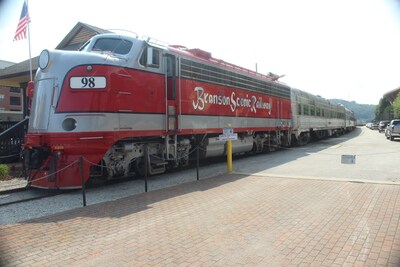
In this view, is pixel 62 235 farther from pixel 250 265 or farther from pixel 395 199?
pixel 395 199

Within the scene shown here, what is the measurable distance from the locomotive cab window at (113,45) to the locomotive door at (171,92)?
4.37 ft

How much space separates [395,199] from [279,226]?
3.14 m

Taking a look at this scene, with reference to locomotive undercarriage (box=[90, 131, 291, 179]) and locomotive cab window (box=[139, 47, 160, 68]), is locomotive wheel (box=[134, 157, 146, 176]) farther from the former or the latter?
locomotive cab window (box=[139, 47, 160, 68])

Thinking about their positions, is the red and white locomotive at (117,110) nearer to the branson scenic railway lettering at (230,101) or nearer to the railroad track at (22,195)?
the branson scenic railway lettering at (230,101)

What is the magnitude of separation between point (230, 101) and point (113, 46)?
18.3 ft

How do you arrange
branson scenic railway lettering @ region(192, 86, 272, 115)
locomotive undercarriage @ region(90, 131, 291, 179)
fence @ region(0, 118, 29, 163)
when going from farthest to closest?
1. fence @ region(0, 118, 29, 163)
2. branson scenic railway lettering @ region(192, 86, 272, 115)
3. locomotive undercarriage @ region(90, 131, 291, 179)

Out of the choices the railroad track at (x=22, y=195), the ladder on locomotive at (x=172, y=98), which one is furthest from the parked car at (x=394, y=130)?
the railroad track at (x=22, y=195)

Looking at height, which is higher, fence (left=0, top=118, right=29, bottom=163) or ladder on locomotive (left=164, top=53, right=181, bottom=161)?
ladder on locomotive (left=164, top=53, right=181, bottom=161)

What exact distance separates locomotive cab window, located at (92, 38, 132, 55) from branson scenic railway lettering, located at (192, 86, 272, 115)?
2.92 meters

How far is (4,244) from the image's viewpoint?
4.72m

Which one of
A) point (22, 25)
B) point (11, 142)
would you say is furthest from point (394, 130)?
point (22, 25)

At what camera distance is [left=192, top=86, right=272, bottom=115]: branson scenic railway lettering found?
36.9ft

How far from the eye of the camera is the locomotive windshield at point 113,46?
8.86 metres

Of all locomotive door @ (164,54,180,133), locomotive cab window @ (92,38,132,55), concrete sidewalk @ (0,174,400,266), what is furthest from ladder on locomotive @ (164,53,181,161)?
concrete sidewalk @ (0,174,400,266)
